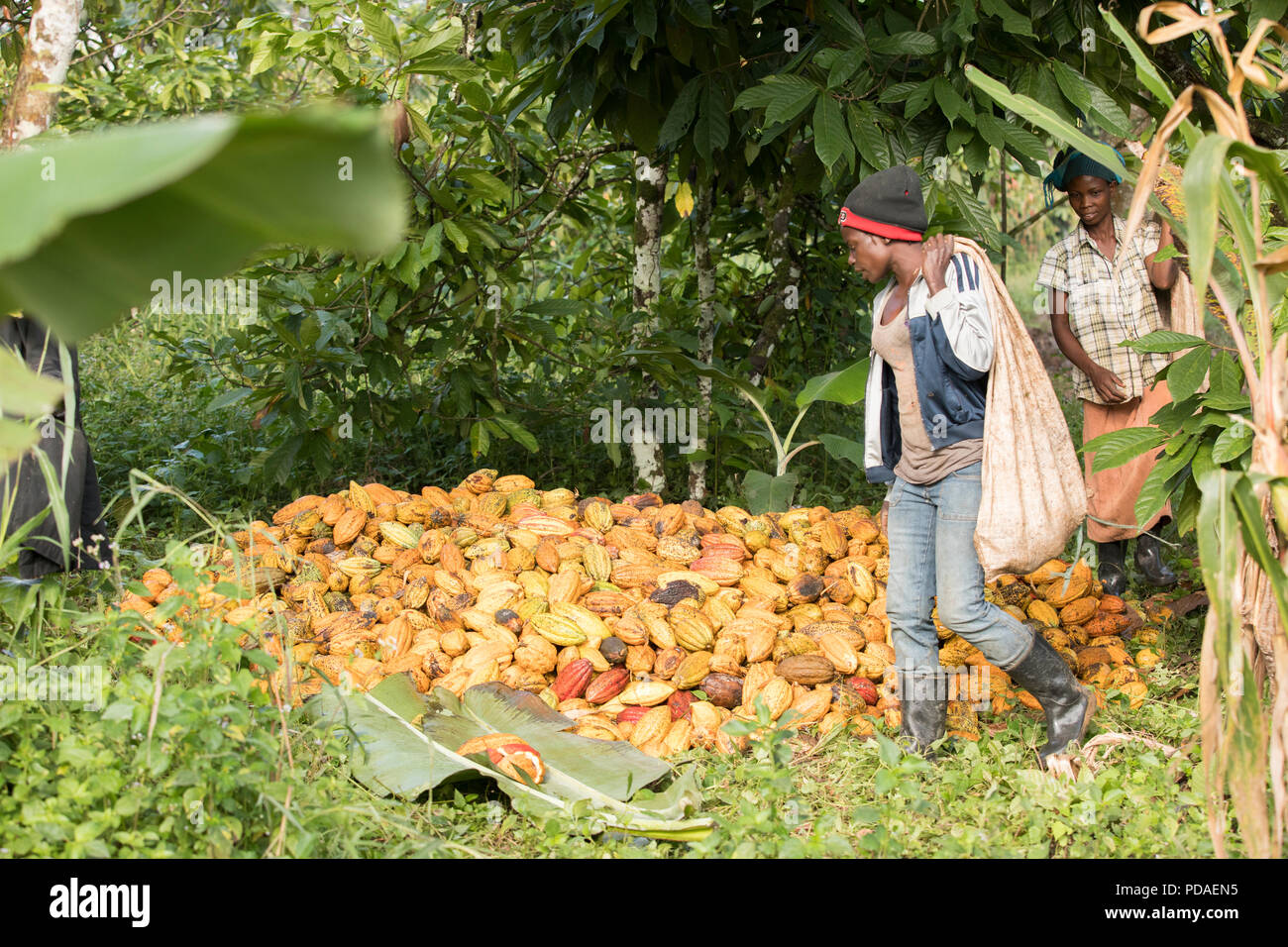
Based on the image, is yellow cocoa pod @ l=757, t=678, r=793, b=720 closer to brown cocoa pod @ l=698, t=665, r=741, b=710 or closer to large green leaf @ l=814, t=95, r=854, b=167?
brown cocoa pod @ l=698, t=665, r=741, b=710

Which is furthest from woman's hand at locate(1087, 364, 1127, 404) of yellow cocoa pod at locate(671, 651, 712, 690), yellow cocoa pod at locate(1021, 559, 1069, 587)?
yellow cocoa pod at locate(671, 651, 712, 690)

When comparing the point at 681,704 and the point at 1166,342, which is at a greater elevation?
the point at 1166,342

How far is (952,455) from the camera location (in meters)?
2.56

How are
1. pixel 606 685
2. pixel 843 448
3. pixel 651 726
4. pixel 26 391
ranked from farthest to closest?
pixel 843 448 → pixel 606 685 → pixel 651 726 → pixel 26 391

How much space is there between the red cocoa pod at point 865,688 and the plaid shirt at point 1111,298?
5.08 feet

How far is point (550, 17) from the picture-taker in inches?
150

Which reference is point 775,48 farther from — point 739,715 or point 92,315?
point 92,315

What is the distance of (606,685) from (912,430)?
1.12 meters

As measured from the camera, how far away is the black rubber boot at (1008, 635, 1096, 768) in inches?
102

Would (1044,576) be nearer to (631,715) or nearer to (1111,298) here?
(1111,298)

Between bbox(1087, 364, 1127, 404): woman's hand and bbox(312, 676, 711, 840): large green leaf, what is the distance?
7.35ft

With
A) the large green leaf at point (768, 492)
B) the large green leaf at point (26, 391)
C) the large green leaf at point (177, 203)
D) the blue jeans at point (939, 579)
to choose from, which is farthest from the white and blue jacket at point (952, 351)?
the large green leaf at point (26, 391)

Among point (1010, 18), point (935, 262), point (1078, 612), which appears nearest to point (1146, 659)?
A: point (1078, 612)
